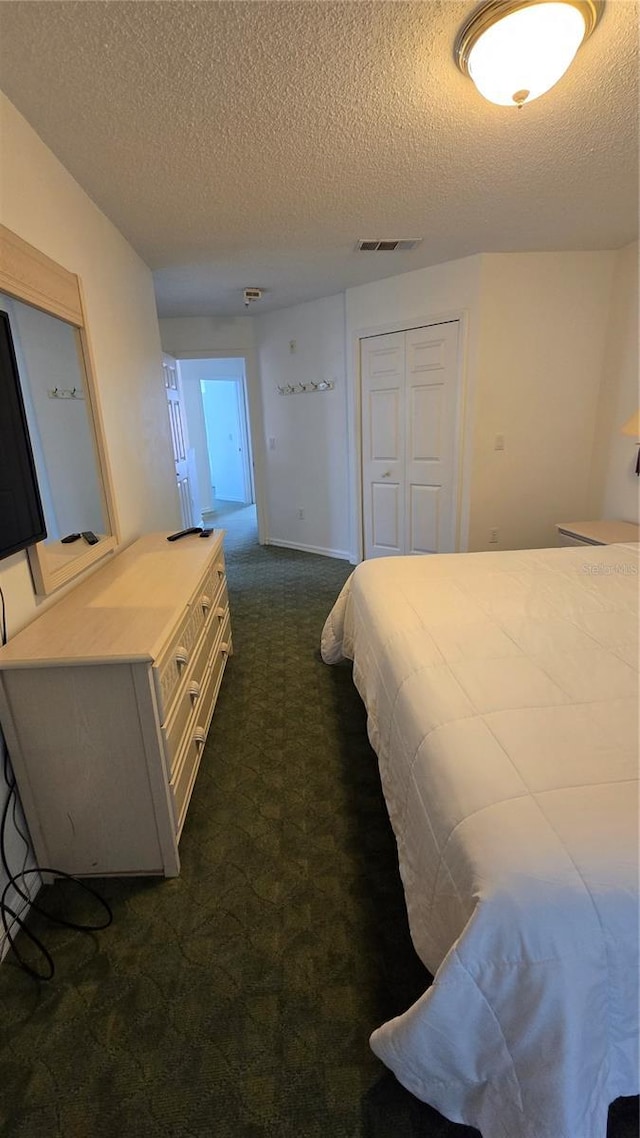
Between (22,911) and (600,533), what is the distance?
3.36 metres

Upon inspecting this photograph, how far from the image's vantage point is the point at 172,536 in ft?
8.66

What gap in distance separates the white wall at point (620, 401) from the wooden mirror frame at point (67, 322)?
328cm

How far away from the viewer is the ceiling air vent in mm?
3004

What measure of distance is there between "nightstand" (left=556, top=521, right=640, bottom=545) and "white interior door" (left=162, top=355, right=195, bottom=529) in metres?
3.20

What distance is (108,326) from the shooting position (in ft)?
7.96

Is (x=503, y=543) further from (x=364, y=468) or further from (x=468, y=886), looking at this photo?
(x=468, y=886)

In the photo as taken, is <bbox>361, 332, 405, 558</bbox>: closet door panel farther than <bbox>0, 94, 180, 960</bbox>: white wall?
Yes

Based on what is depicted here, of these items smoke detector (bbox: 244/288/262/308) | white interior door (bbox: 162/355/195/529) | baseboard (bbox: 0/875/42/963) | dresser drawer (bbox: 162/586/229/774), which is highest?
smoke detector (bbox: 244/288/262/308)

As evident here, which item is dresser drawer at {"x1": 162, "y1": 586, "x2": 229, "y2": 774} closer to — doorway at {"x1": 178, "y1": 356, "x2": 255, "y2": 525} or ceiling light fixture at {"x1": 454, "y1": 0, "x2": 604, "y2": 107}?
ceiling light fixture at {"x1": 454, "y1": 0, "x2": 604, "y2": 107}

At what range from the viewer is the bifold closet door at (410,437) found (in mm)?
3775

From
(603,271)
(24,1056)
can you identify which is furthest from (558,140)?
(24,1056)

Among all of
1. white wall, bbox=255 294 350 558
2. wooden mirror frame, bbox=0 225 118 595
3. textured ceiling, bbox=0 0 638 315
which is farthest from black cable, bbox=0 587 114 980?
white wall, bbox=255 294 350 558

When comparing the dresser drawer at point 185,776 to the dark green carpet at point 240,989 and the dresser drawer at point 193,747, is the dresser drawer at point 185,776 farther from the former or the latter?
the dark green carpet at point 240,989

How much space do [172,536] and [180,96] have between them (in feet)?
5.75
